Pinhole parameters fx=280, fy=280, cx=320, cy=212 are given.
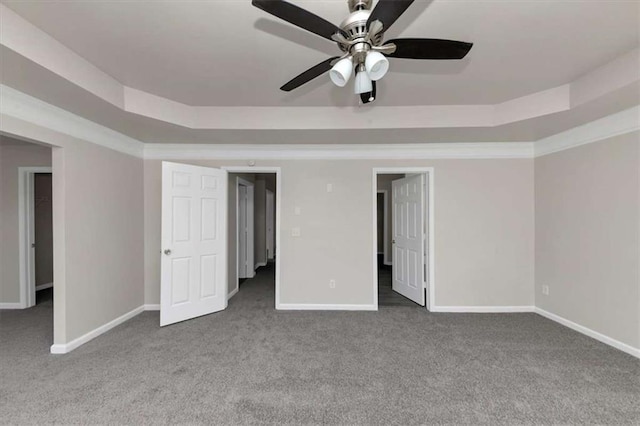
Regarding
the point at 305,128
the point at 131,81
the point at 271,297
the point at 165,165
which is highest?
the point at 131,81

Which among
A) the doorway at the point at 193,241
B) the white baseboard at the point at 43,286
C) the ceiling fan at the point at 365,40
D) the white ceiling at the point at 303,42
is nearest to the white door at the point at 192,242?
the doorway at the point at 193,241

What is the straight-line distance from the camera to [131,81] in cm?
243

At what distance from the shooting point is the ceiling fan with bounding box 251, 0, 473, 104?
1.15 meters

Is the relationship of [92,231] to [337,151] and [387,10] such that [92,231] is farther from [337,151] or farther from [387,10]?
[387,10]

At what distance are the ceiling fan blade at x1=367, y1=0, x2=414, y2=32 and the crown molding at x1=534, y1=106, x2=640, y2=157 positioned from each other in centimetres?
280

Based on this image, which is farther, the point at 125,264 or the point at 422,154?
the point at 422,154

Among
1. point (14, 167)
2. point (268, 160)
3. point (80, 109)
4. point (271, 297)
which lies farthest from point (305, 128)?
point (14, 167)

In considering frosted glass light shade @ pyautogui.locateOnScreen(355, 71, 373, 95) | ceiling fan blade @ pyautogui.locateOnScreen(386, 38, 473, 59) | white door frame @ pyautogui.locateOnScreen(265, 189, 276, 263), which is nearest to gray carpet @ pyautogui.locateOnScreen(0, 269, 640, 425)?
frosted glass light shade @ pyautogui.locateOnScreen(355, 71, 373, 95)

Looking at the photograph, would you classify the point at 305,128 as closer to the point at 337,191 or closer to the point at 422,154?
the point at 337,191

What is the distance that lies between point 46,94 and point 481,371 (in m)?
4.11

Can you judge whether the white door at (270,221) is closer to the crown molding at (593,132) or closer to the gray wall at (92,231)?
the gray wall at (92,231)

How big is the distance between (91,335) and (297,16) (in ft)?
11.5

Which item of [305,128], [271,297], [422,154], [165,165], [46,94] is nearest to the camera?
[46,94]

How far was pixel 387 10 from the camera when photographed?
112cm
